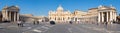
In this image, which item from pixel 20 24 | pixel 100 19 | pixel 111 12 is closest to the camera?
pixel 20 24

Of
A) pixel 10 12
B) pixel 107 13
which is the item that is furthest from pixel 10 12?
pixel 107 13

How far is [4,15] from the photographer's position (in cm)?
13675

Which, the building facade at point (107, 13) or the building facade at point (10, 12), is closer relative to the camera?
the building facade at point (107, 13)

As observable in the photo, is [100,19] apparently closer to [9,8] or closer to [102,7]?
[102,7]

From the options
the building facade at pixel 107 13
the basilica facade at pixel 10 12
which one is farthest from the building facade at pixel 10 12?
the building facade at pixel 107 13

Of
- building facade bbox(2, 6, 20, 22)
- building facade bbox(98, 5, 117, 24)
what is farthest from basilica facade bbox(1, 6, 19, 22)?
building facade bbox(98, 5, 117, 24)

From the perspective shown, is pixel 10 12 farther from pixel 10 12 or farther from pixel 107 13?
pixel 107 13

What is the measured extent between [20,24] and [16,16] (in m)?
97.6

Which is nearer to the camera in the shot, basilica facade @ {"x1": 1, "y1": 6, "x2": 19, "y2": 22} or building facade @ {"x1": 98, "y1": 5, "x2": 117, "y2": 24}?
building facade @ {"x1": 98, "y1": 5, "x2": 117, "y2": 24}

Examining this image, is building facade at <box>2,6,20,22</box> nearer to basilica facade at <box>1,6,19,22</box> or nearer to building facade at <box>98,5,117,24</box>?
basilica facade at <box>1,6,19,22</box>

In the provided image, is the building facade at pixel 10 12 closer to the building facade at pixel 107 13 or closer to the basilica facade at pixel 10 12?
the basilica facade at pixel 10 12

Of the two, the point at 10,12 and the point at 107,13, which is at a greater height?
the point at 10,12

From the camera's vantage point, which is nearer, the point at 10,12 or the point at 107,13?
the point at 107,13

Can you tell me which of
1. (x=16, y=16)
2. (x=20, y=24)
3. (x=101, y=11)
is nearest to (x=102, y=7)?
(x=101, y=11)
